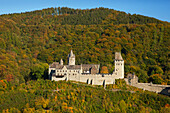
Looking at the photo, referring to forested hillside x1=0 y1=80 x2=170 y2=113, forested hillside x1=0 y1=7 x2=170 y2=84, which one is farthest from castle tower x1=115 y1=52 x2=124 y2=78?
forested hillside x1=0 y1=7 x2=170 y2=84

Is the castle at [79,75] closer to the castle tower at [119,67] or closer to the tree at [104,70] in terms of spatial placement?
the castle tower at [119,67]

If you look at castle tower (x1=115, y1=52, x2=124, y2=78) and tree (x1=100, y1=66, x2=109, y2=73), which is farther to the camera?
tree (x1=100, y1=66, x2=109, y2=73)

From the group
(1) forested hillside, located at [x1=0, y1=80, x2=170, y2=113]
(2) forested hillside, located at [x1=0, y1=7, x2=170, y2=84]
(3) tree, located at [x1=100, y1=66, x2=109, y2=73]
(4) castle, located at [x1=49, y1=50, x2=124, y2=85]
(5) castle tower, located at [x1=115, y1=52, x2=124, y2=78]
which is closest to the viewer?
(1) forested hillside, located at [x1=0, y1=80, x2=170, y2=113]

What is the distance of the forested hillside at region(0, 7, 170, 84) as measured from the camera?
79750mm

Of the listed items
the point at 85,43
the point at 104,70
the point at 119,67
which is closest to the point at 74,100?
the point at 119,67

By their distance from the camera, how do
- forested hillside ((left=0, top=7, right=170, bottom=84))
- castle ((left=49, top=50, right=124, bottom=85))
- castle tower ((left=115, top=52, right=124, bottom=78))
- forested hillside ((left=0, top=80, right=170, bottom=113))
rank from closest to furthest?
forested hillside ((left=0, top=80, right=170, bottom=113)), castle ((left=49, top=50, right=124, bottom=85)), castle tower ((left=115, top=52, right=124, bottom=78)), forested hillside ((left=0, top=7, right=170, bottom=84))

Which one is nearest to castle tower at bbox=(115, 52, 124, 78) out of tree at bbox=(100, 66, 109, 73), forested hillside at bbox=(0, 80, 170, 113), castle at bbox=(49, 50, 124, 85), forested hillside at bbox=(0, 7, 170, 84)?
castle at bbox=(49, 50, 124, 85)

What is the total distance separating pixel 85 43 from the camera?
102 metres

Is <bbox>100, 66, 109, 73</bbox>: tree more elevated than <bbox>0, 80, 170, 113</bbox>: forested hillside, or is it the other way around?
<bbox>100, 66, 109, 73</bbox>: tree

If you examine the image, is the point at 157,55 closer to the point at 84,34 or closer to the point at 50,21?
the point at 84,34

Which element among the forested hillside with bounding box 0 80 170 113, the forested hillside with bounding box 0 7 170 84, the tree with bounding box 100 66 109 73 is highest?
the forested hillside with bounding box 0 7 170 84

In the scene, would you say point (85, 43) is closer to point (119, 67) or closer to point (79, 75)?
point (119, 67)

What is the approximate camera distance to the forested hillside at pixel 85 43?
79.8m

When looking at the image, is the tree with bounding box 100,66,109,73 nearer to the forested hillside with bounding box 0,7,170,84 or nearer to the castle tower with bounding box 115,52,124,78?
the forested hillside with bounding box 0,7,170,84
